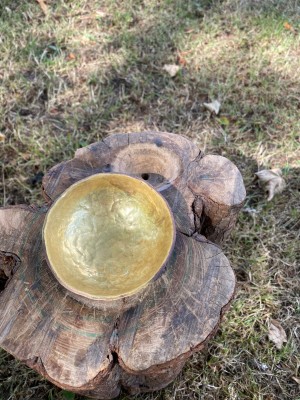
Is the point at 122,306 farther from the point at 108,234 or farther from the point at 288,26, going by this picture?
the point at 288,26

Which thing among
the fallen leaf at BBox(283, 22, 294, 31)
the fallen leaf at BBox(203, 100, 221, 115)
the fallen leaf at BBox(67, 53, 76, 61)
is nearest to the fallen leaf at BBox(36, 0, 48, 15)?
the fallen leaf at BBox(67, 53, 76, 61)

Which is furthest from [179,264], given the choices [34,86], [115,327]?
[34,86]

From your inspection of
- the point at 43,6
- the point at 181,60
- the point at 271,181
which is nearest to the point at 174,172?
the point at 271,181

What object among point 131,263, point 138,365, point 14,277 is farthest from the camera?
point 131,263

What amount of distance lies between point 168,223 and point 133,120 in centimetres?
137

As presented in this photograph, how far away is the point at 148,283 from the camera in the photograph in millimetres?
1356

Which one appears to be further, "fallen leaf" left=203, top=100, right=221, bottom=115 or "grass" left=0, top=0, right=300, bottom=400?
"fallen leaf" left=203, top=100, right=221, bottom=115

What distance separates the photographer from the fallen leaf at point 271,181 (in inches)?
90.8

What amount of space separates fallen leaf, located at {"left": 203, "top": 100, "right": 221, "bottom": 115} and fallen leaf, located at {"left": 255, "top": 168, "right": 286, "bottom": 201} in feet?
1.79

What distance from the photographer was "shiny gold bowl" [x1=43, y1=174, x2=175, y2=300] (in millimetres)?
1407

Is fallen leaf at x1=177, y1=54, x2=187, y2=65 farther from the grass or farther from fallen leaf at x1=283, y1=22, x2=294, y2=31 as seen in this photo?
fallen leaf at x1=283, y1=22, x2=294, y2=31

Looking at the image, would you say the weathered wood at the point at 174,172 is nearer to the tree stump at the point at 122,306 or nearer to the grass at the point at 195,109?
the tree stump at the point at 122,306

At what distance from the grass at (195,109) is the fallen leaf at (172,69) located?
3cm

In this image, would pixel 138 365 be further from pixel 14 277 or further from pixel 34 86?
pixel 34 86
